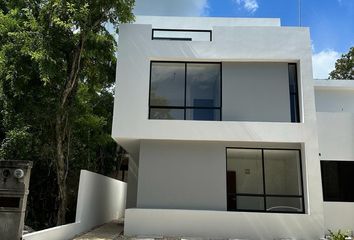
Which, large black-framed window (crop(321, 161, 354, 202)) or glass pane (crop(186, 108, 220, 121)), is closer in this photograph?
glass pane (crop(186, 108, 220, 121))

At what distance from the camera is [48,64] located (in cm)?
1227

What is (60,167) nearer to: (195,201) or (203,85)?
(195,201)

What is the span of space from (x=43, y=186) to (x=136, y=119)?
582cm

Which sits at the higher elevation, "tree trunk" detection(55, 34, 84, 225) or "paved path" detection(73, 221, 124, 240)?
"tree trunk" detection(55, 34, 84, 225)

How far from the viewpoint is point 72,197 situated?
16.7 m

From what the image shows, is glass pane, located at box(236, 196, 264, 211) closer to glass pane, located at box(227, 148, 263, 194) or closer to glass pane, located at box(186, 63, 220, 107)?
glass pane, located at box(227, 148, 263, 194)

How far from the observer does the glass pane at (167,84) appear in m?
13.4

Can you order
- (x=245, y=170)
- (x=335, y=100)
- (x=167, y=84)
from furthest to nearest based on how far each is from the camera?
(x=335, y=100) < (x=245, y=170) < (x=167, y=84)

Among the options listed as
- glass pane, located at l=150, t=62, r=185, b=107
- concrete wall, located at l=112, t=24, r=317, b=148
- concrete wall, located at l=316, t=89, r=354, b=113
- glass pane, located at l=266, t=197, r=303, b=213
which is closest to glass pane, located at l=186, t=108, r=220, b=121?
glass pane, located at l=150, t=62, r=185, b=107

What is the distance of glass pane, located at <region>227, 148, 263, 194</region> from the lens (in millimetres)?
13461

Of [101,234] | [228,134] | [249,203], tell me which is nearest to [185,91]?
[228,134]

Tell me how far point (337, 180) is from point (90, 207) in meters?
9.30

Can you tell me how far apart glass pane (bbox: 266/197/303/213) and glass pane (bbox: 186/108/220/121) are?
3.45 meters

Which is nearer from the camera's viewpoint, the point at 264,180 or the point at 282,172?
the point at 264,180
